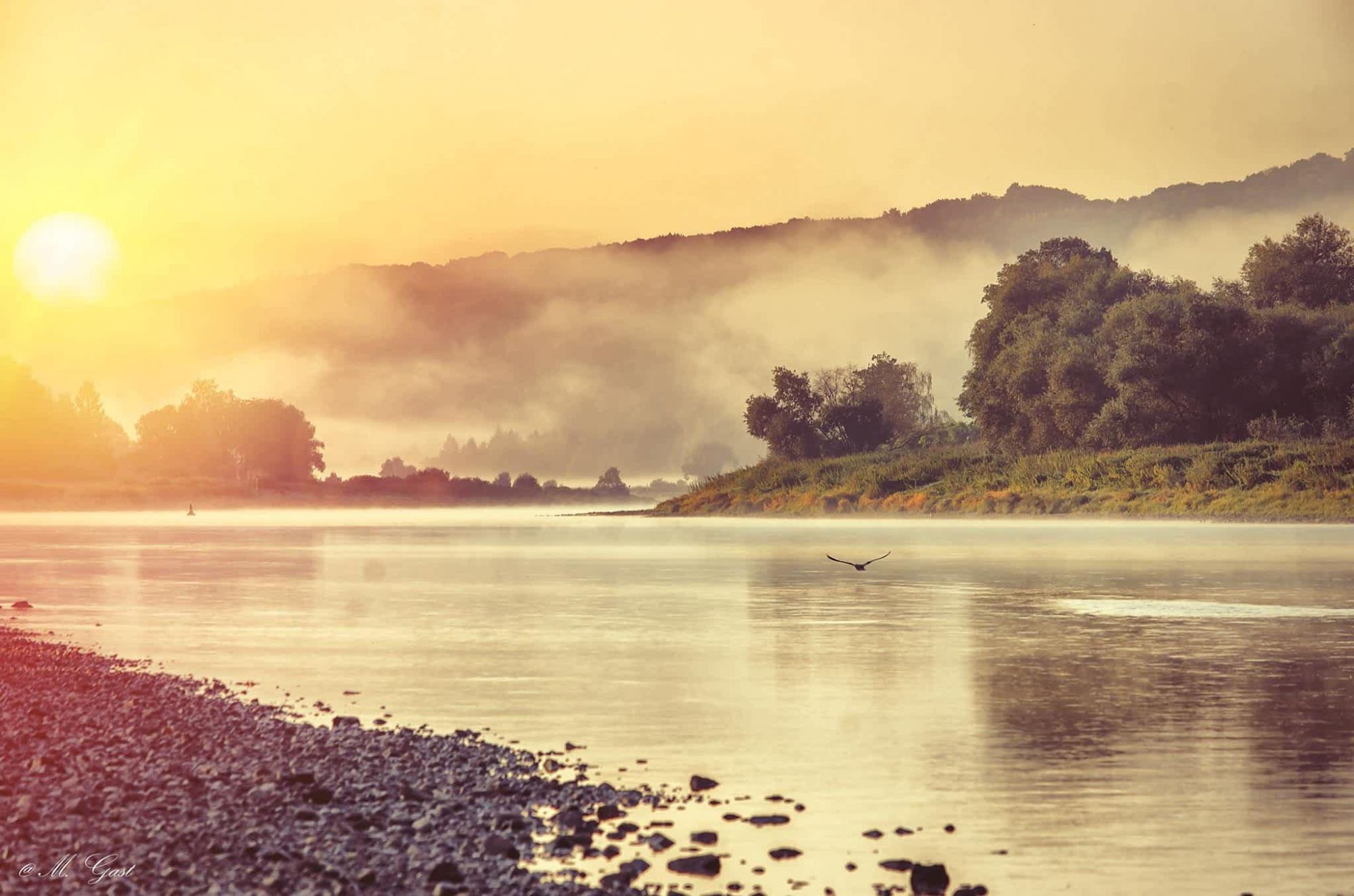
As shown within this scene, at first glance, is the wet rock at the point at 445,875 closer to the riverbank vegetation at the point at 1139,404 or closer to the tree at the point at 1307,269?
the riverbank vegetation at the point at 1139,404

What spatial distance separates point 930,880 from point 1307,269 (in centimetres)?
11259

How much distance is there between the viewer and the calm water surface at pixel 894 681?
33.8 ft

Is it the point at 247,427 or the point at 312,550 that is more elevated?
the point at 247,427

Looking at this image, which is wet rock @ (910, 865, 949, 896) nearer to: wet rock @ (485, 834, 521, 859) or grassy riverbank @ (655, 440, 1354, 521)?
wet rock @ (485, 834, 521, 859)

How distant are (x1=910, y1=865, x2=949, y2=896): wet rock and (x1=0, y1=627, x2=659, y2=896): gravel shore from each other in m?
1.82

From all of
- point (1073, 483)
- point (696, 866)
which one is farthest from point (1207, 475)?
point (696, 866)

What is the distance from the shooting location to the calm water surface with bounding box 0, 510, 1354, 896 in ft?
33.8

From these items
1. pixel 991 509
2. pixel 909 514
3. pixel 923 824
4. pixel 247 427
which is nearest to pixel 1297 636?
pixel 923 824

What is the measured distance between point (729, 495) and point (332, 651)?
105 meters

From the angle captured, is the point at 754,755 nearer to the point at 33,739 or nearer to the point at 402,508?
the point at 33,739

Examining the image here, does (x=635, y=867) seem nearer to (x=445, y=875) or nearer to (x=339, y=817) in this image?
(x=445, y=875)

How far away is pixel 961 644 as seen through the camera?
73.0 ft

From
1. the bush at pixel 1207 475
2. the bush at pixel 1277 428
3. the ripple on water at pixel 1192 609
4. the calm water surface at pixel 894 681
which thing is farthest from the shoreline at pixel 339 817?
the bush at pixel 1277 428

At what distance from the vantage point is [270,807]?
10617mm
